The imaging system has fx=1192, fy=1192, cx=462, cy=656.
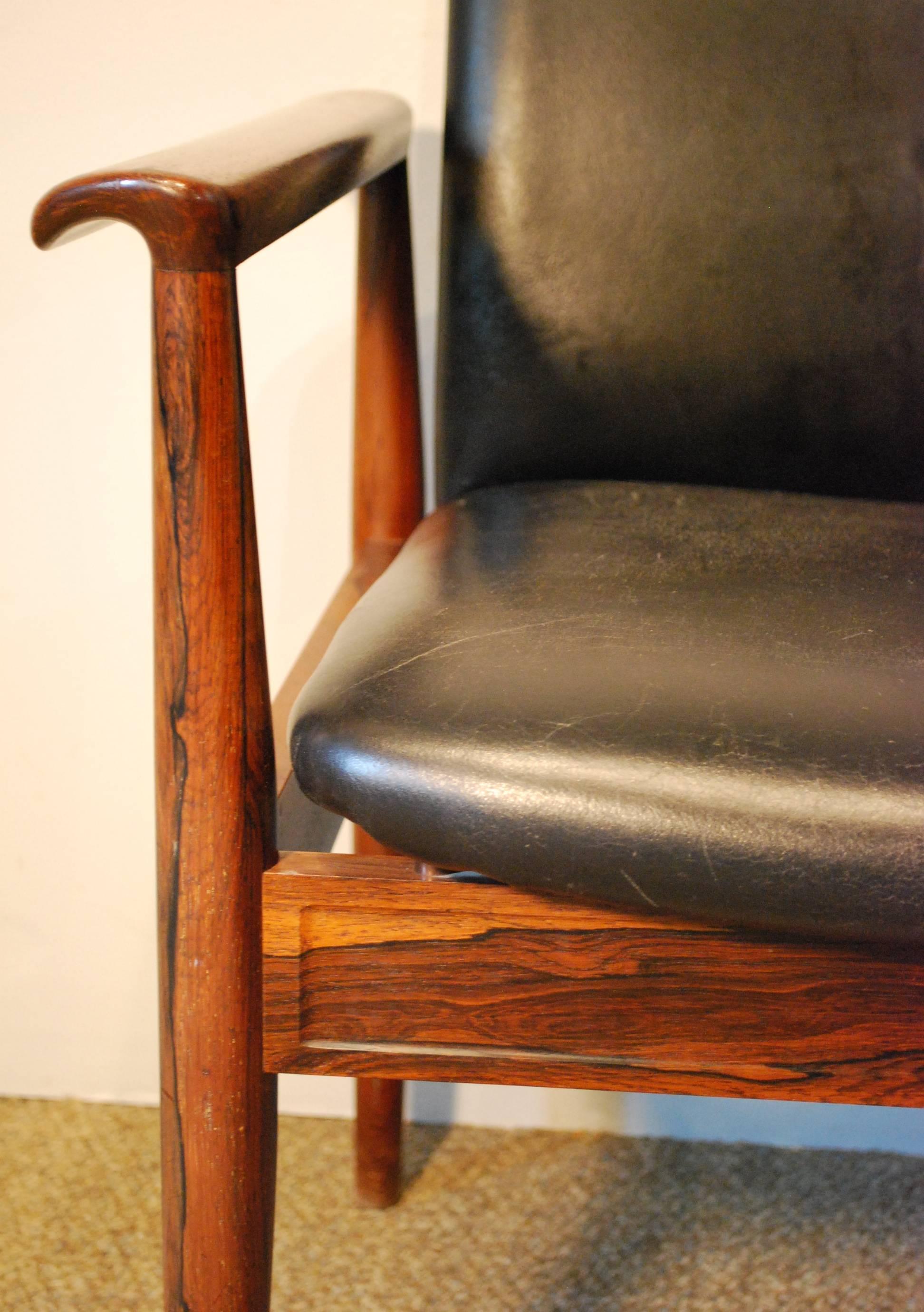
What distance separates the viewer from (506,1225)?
34.0 inches

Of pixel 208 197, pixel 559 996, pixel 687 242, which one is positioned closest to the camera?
pixel 208 197

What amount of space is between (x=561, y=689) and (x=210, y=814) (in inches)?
5.6

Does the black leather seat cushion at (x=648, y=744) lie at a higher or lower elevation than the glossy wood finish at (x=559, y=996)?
higher

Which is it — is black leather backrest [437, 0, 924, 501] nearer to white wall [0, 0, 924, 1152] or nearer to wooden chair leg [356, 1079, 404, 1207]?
white wall [0, 0, 924, 1152]

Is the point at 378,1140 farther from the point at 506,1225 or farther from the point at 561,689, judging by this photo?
the point at 561,689

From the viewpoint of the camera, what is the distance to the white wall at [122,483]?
806 mm

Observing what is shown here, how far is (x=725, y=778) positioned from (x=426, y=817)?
10 cm

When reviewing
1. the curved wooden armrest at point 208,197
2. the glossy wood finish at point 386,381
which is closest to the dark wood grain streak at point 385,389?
the glossy wood finish at point 386,381

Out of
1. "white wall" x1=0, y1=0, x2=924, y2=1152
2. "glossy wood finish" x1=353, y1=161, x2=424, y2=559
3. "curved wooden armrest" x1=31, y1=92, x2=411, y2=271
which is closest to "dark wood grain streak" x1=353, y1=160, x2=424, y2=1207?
"glossy wood finish" x1=353, y1=161, x2=424, y2=559

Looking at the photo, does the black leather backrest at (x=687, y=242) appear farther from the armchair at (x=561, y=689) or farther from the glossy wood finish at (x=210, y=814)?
the glossy wood finish at (x=210, y=814)

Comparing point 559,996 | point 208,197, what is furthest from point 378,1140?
point 208,197

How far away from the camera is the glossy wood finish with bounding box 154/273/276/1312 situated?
42 cm

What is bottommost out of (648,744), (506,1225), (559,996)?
(506,1225)

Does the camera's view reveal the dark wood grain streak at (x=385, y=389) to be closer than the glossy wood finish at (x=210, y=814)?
No
